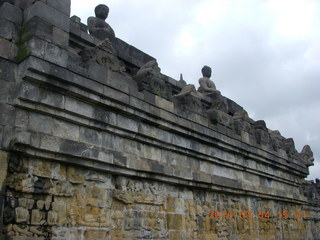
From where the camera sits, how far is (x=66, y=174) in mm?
6273

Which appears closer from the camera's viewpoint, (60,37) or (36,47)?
(36,47)

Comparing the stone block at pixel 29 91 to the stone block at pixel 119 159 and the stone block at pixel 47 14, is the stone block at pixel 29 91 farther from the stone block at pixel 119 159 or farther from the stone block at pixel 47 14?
the stone block at pixel 119 159

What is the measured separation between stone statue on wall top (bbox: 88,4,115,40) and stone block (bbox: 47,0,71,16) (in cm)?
144

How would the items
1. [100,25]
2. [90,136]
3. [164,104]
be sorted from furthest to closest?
1. [100,25]
2. [164,104]
3. [90,136]

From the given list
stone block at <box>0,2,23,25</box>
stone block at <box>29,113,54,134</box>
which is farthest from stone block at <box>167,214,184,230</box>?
stone block at <box>0,2,23,25</box>

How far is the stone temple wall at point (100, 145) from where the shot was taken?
575cm

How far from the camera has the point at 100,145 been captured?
6.85 m

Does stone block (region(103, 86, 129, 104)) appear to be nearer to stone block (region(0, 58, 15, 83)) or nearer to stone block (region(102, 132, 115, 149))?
stone block (region(102, 132, 115, 149))

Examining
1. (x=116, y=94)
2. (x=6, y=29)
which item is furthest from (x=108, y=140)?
(x=6, y=29)

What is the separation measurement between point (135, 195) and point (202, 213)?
7.94 feet

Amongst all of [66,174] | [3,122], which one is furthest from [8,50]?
[66,174]

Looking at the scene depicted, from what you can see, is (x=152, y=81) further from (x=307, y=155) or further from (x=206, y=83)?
(x=307, y=155)

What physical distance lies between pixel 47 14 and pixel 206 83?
791 centimetres

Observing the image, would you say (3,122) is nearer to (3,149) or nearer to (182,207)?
(3,149)
